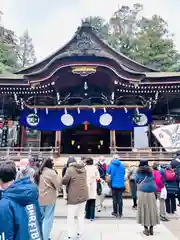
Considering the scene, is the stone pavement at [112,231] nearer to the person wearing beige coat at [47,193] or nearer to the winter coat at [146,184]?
the person wearing beige coat at [47,193]

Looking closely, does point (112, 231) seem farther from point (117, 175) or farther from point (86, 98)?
point (86, 98)

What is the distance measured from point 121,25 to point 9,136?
39574 millimetres

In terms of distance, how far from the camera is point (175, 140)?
10.6 meters

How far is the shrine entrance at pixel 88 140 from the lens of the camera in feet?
53.8

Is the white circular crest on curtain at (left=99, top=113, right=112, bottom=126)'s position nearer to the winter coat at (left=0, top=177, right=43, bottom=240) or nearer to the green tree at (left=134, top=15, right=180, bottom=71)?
the winter coat at (left=0, top=177, right=43, bottom=240)

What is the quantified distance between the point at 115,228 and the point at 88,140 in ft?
40.3

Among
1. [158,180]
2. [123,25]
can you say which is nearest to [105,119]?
[158,180]

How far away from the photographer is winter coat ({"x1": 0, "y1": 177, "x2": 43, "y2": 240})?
5.17 ft

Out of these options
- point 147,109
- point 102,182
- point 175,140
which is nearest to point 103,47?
point 147,109

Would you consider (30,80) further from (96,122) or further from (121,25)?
(121,25)

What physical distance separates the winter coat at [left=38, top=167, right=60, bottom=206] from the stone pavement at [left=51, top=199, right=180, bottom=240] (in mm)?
1048

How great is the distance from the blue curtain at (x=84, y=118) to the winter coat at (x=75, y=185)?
7422 mm

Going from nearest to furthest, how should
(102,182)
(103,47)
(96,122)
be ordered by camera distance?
(102,182) < (96,122) < (103,47)

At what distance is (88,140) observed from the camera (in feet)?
56.6
